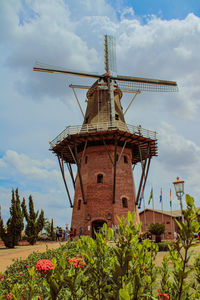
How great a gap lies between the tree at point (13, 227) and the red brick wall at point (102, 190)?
439 cm

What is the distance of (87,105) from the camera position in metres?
23.9

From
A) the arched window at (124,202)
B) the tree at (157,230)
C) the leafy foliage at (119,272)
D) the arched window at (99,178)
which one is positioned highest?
the arched window at (99,178)

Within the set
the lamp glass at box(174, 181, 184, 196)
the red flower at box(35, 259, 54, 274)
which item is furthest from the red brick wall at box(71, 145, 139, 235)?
the red flower at box(35, 259, 54, 274)

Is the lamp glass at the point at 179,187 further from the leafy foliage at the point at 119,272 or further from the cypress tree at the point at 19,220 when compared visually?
the cypress tree at the point at 19,220

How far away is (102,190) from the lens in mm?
18469

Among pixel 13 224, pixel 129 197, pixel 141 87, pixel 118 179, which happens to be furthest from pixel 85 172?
pixel 141 87

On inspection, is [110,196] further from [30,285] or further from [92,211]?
[30,285]

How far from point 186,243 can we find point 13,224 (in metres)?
19.3

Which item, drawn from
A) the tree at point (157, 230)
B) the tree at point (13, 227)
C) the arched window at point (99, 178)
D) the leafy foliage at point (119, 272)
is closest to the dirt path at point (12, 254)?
the tree at point (13, 227)

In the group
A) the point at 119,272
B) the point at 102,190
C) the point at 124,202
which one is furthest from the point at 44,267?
the point at 124,202

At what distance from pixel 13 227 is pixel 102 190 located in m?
7.87

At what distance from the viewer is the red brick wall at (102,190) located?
703 inches

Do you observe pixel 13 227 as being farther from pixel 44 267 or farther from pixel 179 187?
pixel 44 267

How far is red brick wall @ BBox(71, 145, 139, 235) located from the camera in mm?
17859
